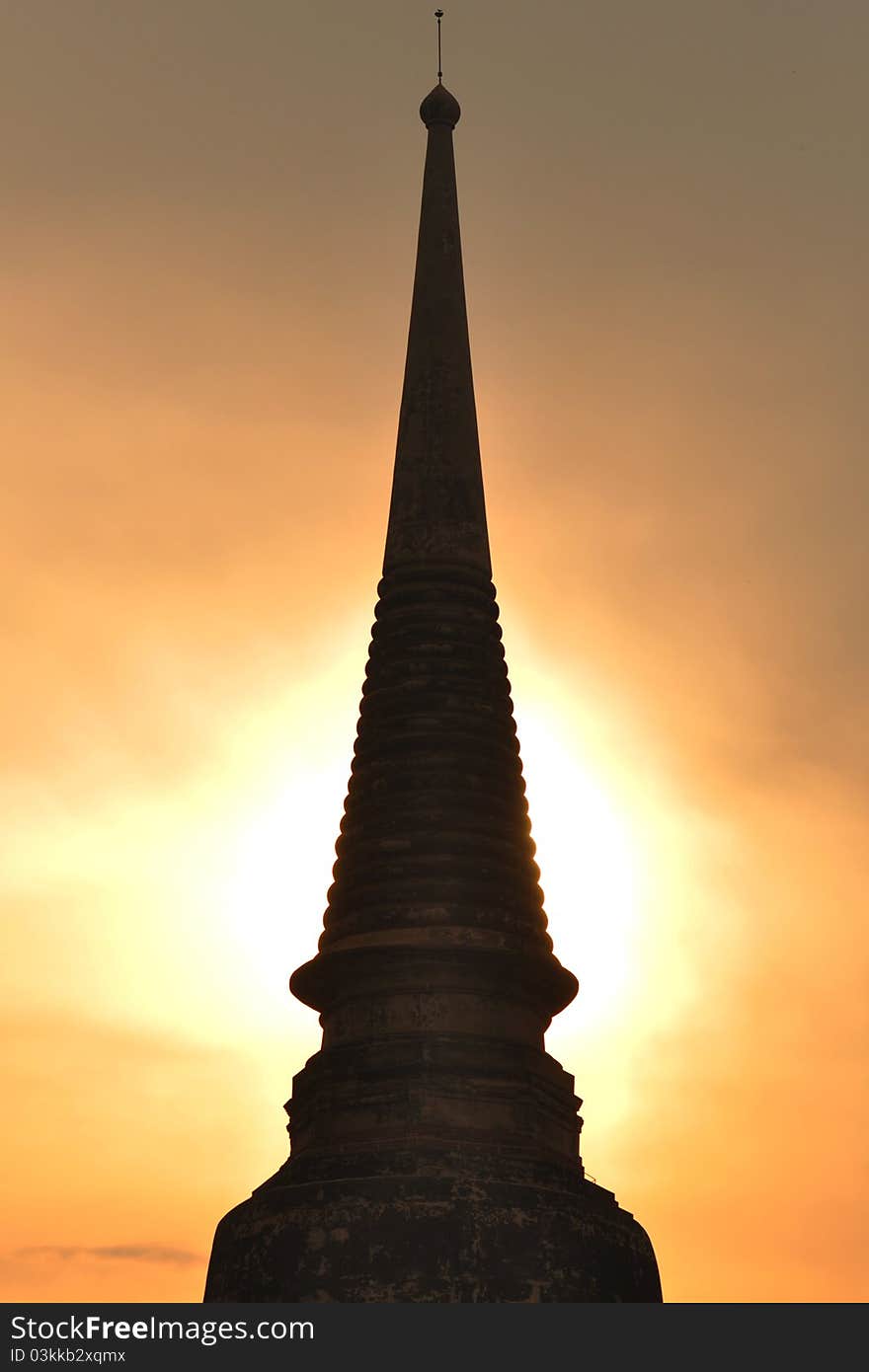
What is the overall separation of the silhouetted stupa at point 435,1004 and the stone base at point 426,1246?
0.08ft

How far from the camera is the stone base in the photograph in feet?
71.6

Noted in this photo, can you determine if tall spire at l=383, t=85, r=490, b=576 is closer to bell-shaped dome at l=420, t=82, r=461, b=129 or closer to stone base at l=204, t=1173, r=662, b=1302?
bell-shaped dome at l=420, t=82, r=461, b=129

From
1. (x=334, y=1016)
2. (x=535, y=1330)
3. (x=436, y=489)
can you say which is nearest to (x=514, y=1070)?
(x=334, y=1016)

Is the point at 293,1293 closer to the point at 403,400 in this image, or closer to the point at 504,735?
the point at 504,735

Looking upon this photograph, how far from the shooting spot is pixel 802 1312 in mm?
20719

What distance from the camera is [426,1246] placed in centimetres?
2191

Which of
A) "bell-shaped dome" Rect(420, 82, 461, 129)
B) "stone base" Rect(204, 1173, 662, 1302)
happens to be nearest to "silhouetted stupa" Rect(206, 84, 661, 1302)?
"stone base" Rect(204, 1173, 662, 1302)

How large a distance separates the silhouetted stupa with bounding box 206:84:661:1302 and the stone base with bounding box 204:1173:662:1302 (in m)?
0.02

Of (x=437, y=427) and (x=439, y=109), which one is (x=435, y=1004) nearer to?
(x=437, y=427)

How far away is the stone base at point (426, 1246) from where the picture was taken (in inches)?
859

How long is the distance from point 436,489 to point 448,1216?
1013 cm

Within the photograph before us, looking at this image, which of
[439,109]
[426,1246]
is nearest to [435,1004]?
[426,1246]

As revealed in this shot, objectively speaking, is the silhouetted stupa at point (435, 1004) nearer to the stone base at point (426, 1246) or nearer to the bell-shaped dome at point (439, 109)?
the stone base at point (426, 1246)

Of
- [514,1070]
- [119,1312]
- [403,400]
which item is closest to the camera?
[119,1312]
